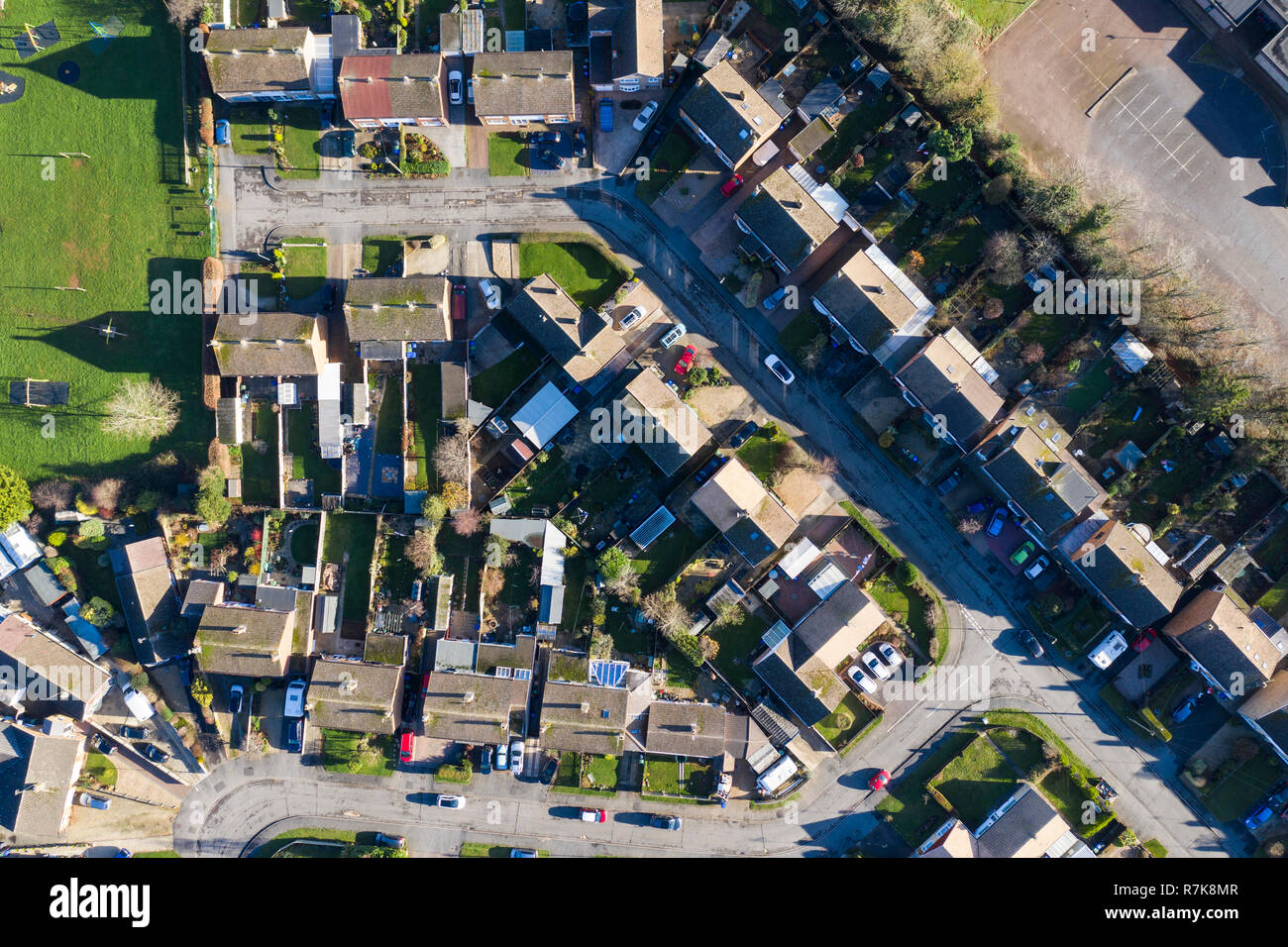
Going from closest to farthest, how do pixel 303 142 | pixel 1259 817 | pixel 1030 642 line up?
1. pixel 1259 817
2. pixel 1030 642
3. pixel 303 142

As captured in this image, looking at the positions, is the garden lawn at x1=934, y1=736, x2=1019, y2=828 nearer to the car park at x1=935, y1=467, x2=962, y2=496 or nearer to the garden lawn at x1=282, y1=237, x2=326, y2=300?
the car park at x1=935, y1=467, x2=962, y2=496

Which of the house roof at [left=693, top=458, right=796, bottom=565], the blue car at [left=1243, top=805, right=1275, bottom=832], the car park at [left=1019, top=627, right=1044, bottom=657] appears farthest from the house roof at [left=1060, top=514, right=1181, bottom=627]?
the house roof at [left=693, top=458, right=796, bottom=565]

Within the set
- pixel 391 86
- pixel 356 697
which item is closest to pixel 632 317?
pixel 391 86

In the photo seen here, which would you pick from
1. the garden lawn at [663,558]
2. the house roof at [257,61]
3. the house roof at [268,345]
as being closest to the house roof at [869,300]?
the garden lawn at [663,558]

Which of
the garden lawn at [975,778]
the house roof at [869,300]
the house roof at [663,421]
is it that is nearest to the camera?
the house roof at [869,300]

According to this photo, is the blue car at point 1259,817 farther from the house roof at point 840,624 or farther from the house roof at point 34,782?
the house roof at point 34,782

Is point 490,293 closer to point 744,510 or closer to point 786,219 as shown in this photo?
point 786,219
